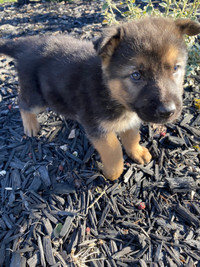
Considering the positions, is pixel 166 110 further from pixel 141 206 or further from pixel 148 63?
pixel 141 206

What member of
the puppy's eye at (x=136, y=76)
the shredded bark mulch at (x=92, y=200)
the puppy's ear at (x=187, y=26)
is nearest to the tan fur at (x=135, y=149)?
the shredded bark mulch at (x=92, y=200)

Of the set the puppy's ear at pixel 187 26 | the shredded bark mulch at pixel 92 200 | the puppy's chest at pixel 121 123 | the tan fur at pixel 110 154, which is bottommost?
the shredded bark mulch at pixel 92 200

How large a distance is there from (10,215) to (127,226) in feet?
4.59

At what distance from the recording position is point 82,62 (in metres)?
3.26

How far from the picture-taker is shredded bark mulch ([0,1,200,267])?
2.70 meters

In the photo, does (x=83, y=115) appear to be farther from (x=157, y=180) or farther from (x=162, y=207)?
(x=162, y=207)

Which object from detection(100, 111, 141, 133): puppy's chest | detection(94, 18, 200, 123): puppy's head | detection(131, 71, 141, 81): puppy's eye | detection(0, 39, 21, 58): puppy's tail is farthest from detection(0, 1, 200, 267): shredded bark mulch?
detection(131, 71, 141, 81): puppy's eye

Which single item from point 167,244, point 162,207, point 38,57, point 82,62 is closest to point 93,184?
point 162,207

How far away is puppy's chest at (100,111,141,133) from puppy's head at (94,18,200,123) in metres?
0.32

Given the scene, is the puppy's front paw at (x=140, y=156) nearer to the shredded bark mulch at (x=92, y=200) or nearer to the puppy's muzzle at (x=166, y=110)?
the shredded bark mulch at (x=92, y=200)

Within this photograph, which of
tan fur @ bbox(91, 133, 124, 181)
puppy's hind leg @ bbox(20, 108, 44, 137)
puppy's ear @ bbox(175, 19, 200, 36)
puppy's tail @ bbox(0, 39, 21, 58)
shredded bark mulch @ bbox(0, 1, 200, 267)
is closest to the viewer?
puppy's ear @ bbox(175, 19, 200, 36)

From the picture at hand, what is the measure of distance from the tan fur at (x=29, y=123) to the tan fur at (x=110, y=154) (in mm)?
1156

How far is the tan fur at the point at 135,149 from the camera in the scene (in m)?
3.36

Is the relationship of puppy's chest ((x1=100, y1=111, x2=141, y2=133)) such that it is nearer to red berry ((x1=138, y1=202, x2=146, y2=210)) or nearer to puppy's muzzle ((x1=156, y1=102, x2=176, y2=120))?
puppy's muzzle ((x1=156, y1=102, x2=176, y2=120))
